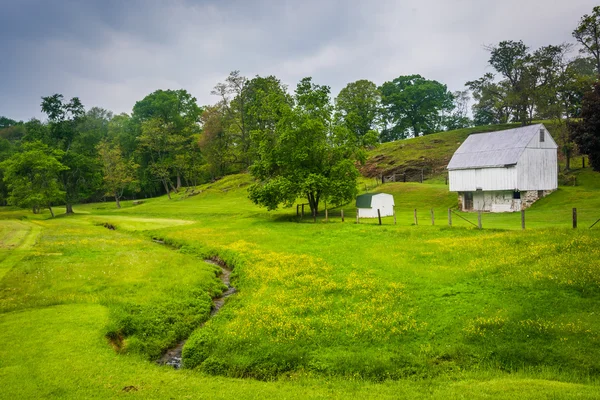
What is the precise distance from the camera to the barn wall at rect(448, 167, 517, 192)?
4844 cm

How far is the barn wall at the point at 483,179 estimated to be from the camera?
159ft

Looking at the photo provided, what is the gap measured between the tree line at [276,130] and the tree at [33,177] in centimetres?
19

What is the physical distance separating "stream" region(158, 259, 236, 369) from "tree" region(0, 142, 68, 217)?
54.2 metres

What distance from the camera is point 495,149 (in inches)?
2051

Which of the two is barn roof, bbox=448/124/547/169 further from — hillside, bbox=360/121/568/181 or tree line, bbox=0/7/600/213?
hillside, bbox=360/121/568/181

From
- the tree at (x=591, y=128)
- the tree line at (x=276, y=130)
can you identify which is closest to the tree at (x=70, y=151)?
the tree line at (x=276, y=130)

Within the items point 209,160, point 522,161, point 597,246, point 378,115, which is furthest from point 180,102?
point 597,246

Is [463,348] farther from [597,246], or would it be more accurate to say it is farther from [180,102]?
[180,102]

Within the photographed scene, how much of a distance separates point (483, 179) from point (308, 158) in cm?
2426

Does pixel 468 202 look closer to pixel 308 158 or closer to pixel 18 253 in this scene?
pixel 308 158

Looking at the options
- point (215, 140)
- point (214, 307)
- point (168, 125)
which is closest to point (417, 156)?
point (215, 140)

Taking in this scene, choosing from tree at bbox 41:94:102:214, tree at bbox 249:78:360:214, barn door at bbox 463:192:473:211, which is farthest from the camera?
tree at bbox 41:94:102:214

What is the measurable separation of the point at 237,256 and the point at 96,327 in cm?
1385

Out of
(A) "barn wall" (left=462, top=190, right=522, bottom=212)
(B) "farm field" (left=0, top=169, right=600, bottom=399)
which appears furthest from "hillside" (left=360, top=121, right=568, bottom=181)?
(B) "farm field" (left=0, top=169, right=600, bottom=399)
